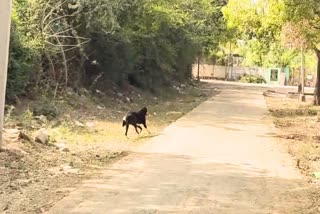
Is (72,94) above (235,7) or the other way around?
the other way around

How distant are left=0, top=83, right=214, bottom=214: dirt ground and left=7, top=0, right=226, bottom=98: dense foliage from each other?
1060 mm

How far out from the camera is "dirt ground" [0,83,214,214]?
7762 mm

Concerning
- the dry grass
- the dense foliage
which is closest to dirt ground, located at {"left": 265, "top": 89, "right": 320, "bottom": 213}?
the dry grass

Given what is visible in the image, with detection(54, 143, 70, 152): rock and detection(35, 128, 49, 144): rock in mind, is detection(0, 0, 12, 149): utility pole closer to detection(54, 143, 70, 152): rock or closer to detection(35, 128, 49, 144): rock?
detection(35, 128, 49, 144): rock

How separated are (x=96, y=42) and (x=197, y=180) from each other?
Result: 1310cm

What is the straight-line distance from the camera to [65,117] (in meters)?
15.3

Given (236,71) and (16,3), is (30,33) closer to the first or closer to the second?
(16,3)

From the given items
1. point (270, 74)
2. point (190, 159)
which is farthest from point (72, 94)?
point (270, 74)

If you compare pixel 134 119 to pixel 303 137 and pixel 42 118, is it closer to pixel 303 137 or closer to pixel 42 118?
pixel 42 118

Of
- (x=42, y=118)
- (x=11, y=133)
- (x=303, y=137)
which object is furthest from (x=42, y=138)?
(x=303, y=137)

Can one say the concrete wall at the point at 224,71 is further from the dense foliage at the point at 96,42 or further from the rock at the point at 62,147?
the rock at the point at 62,147

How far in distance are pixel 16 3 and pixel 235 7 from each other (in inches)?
497

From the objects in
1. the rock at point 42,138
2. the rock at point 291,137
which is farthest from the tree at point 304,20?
the rock at point 42,138

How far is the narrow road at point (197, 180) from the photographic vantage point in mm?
7223
